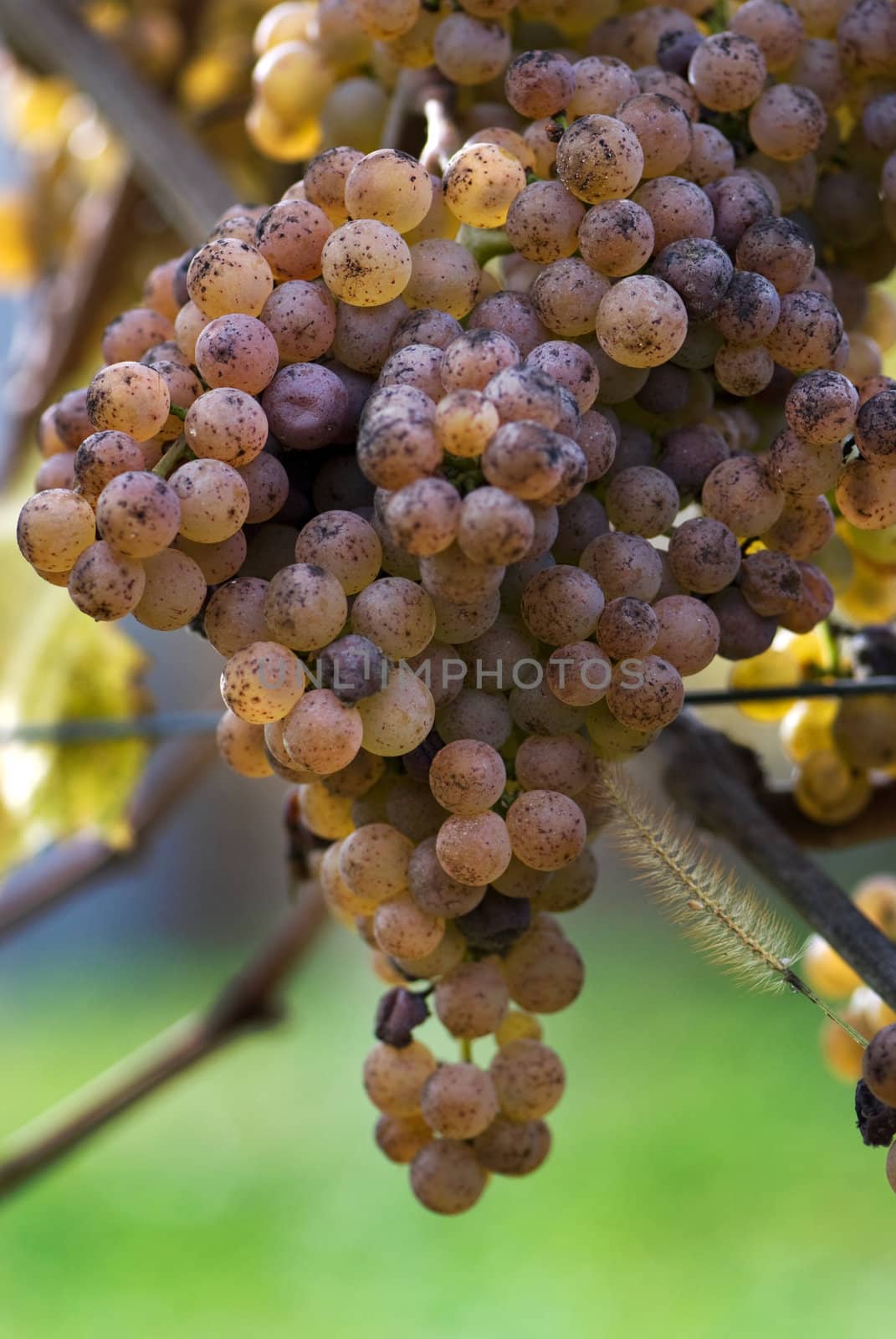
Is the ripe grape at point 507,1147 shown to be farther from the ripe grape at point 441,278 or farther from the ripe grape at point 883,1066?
the ripe grape at point 441,278

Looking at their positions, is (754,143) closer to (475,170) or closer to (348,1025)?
(475,170)

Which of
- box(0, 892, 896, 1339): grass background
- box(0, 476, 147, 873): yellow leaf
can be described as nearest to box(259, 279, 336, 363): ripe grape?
box(0, 476, 147, 873): yellow leaf

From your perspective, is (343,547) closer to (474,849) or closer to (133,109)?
(474,849)

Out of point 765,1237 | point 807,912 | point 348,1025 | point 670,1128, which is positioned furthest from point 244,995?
point 348,1025

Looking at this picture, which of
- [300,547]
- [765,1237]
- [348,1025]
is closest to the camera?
[300,547]

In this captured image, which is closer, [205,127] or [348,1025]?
[205,127]

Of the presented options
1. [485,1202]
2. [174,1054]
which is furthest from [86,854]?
[485,1202]

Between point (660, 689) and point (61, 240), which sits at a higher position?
point (61, 240)

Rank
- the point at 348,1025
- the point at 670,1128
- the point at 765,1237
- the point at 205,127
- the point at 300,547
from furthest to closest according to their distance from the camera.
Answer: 1. the point at 348,1025
2. the point at 670,1128
3. the point at 765,1237
4. the point at 205,127
5. the point at 300,547
